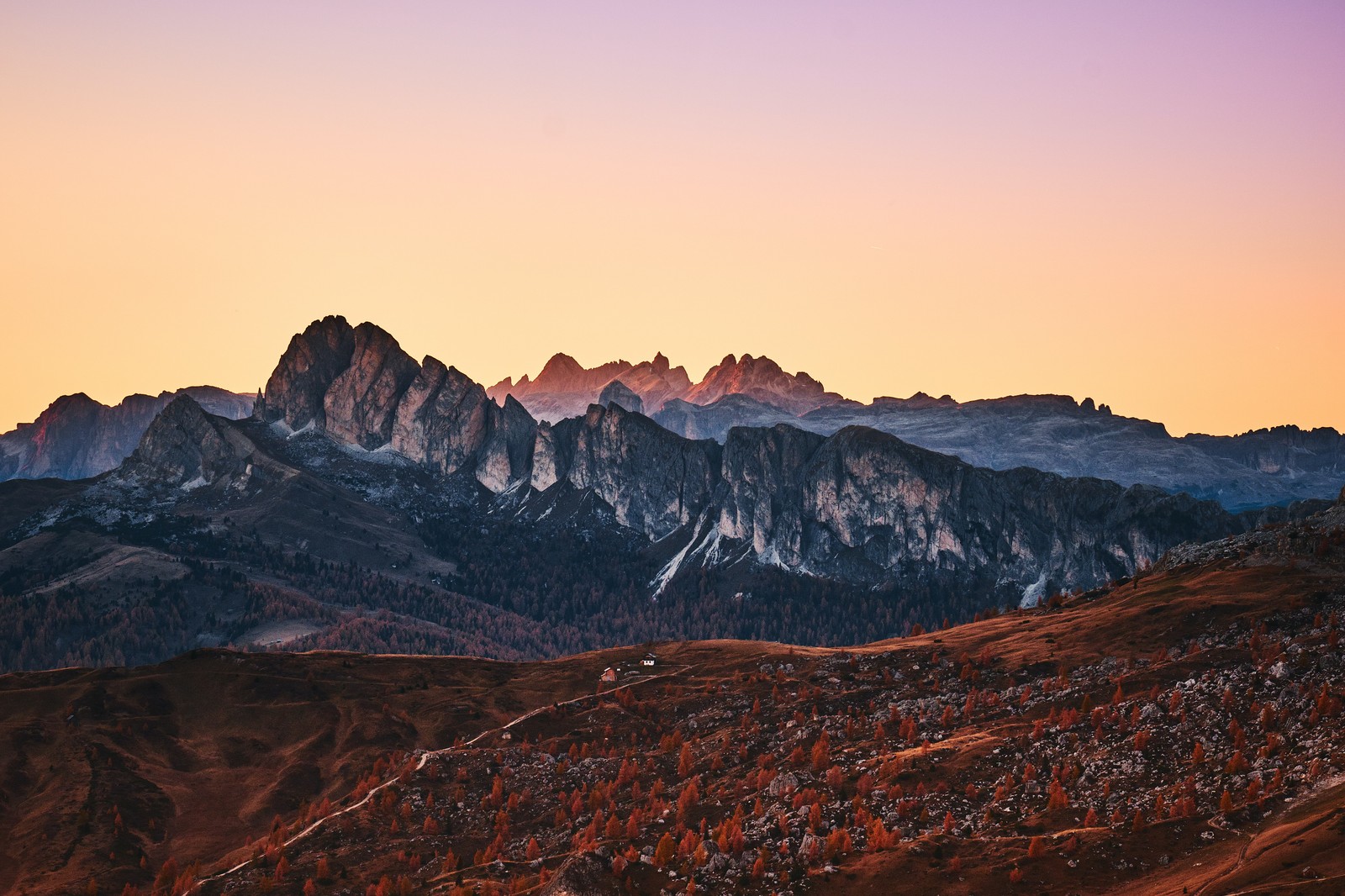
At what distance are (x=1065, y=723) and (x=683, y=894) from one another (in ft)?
213

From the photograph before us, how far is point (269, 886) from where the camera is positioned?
184625mm

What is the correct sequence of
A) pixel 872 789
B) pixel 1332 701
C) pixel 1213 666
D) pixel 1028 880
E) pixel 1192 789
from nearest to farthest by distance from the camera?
pixel 1028 880 → pixel 1192 789 → pixel 1332 701 → pixel 872 789 → pixel 1213 666

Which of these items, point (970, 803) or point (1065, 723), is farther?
point (1065, 723)

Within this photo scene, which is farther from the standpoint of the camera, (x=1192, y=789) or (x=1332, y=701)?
(x=1332, y=701)

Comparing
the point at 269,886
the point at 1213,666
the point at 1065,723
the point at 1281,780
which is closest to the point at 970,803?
the point at 1065,723

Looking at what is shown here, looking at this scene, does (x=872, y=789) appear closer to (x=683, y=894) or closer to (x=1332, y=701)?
(x=683, y=894)

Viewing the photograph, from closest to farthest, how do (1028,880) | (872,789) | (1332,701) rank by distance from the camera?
1. (1028,880)
2. (1332,701)
3. (872,789)

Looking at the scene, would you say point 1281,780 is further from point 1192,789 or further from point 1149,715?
point 1149,715

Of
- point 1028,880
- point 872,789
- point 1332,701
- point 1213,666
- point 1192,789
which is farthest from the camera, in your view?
point 1213,666

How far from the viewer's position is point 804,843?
511 feet

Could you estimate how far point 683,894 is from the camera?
5861 inches

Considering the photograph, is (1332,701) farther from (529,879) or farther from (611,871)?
(529,879)

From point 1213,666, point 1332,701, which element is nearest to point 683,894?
point 1332,701

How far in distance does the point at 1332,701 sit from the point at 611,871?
90.6 m
